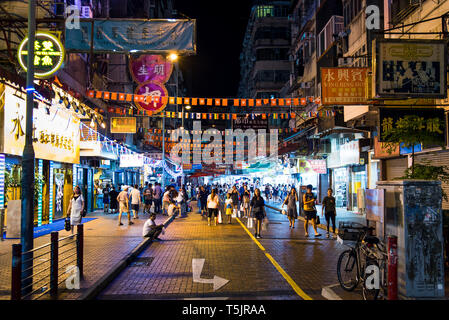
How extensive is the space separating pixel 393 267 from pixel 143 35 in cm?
941


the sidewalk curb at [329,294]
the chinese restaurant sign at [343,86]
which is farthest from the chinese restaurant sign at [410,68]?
the sidewalk curb at [329,294]

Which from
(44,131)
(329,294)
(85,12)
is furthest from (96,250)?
(85,12)

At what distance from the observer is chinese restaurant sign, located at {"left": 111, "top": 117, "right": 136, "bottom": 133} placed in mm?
25670

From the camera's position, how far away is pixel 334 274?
29.7 feet

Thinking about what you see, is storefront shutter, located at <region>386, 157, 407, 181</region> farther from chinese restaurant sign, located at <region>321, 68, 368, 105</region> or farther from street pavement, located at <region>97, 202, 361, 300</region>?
chinese restaurant sign, located at <region>321, 68, 368, 105</region>

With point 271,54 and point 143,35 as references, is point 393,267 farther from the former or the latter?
point 271,54

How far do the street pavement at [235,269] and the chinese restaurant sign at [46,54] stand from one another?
6063mm

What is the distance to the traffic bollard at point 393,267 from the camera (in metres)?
5.93

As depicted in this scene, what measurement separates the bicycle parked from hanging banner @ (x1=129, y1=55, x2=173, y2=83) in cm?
1676

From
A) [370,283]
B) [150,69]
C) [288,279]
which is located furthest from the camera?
[150,69]

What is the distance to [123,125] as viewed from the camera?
25797 mm

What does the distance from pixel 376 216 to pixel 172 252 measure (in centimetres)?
672
